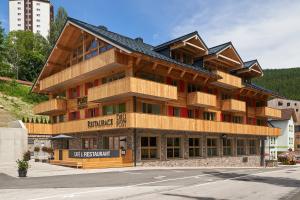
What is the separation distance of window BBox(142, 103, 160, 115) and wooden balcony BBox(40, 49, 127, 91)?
432 cm

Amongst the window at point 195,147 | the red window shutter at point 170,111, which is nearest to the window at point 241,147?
the window at point 195,147

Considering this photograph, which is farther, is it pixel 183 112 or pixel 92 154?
pixel 183 112

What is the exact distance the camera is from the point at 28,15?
139250 millimetres

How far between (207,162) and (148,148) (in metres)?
9.04

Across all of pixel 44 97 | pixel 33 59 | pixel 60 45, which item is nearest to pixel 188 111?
pixel 60 45

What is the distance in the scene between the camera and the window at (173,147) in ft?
112

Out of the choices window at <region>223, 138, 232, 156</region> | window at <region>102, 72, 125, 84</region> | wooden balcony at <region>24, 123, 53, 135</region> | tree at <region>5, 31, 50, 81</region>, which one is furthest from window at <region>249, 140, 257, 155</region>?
tree at <region>5, 31, 50, 81</region>

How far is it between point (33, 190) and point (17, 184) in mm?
2761

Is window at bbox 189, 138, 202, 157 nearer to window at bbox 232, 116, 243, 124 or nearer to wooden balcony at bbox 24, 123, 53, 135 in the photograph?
window at bbox 232, 116, 243, 124

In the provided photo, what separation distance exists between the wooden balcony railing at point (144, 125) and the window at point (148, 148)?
2.48 m

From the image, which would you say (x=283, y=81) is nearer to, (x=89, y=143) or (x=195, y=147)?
(x=195, y=147)

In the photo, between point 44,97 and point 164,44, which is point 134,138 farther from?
point 44,97

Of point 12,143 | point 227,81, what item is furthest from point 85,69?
point 227,81

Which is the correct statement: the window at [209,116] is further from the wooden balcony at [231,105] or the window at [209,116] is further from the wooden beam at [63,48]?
the wooden beam at [63,48]
